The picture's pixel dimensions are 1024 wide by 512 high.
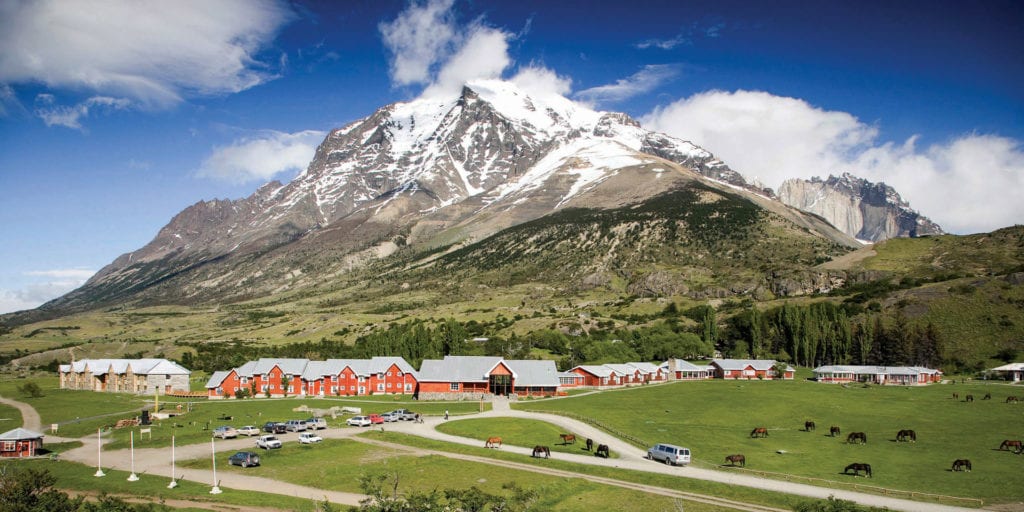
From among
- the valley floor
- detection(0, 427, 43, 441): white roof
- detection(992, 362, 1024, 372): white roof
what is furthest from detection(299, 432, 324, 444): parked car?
detection(992, 362, 1024, 372): white roof

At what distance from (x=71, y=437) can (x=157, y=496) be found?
134 ft

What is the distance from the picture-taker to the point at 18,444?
228ft

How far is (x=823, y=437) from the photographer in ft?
250

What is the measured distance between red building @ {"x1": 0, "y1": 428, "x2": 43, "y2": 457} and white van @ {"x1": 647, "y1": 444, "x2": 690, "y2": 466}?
6437cm

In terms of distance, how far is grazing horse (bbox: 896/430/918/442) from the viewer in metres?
72.9

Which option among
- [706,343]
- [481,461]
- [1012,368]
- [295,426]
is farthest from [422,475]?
[706,343]

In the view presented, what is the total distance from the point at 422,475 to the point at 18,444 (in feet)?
148

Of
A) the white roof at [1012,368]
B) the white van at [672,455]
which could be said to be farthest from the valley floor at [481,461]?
the white roof at [1012,368]

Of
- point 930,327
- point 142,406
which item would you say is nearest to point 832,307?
point 930,327

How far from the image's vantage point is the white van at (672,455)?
6134 cm

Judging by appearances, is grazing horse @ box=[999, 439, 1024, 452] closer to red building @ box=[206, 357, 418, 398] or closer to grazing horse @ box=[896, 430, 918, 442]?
grazing horse @ box=[896, 430, 918, 442]

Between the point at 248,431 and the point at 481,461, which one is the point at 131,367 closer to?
the point at 248,431

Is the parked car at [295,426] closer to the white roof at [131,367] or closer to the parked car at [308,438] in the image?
the parked car at [308,438]

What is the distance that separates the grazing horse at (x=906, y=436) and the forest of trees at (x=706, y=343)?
85251 mm
